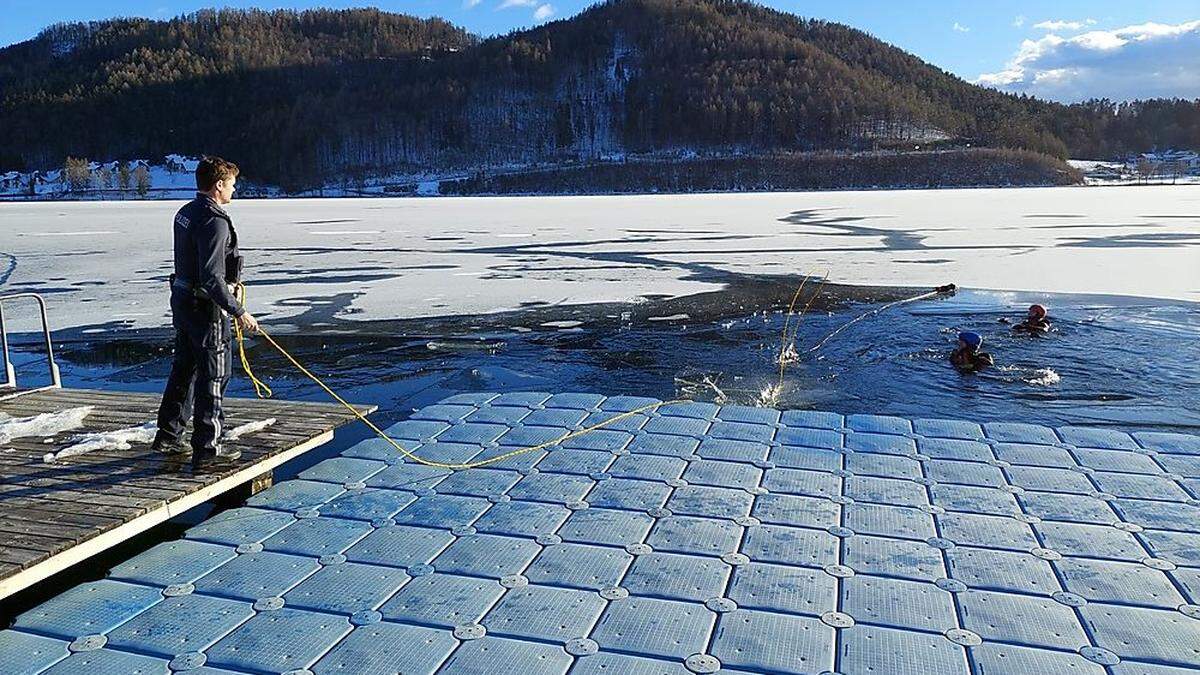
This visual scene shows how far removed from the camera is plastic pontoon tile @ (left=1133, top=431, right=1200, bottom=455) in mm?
4750

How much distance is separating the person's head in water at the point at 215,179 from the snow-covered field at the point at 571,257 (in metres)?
5.87

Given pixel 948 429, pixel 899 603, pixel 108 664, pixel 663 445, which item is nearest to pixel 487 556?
pixel 108 664

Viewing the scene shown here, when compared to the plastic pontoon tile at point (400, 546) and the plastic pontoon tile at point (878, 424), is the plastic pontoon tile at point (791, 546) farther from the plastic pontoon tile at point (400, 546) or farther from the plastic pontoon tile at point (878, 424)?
the plastic pontoon tile at point (878, 424)

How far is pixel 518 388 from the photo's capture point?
22.2ft

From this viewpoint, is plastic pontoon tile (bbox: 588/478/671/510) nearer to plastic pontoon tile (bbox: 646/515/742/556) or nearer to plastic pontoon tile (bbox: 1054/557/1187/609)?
plastic pontoon tile (bbox: 646/515/742/556)

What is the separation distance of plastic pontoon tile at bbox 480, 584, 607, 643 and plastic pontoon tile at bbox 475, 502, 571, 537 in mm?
532

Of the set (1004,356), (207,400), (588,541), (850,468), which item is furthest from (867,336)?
(207,400)

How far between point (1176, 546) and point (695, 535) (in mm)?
1965

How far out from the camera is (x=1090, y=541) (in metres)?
3.55

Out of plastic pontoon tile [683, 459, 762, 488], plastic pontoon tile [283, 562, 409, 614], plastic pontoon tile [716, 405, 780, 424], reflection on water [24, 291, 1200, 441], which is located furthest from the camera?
reflection on water [24, 291, 1200, 441]

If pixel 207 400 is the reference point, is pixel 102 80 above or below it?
Answer: above

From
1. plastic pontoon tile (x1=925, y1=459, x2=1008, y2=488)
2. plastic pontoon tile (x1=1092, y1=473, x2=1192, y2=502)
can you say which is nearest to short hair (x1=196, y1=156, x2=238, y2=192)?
plastic pontoon tile (x1=925, y1=459, x2=1008, y2=488)

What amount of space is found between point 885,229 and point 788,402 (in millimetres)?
15650

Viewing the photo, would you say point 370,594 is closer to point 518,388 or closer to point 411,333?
point 518,388
